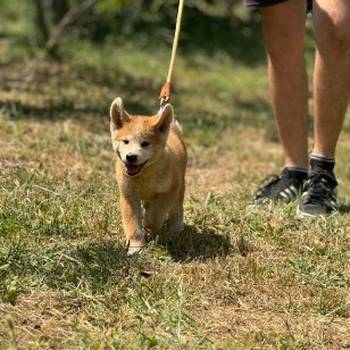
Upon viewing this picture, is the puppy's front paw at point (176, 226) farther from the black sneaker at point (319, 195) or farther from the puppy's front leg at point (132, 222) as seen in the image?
the black sneaker at point (319, 195)

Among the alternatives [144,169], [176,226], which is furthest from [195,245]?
[144,169]

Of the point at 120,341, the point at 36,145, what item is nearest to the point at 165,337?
the point at 120,341

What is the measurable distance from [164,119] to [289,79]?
1.29 metres

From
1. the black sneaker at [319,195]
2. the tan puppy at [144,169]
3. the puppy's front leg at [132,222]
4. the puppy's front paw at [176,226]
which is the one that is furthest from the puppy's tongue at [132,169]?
the black sneaker at [319,195]

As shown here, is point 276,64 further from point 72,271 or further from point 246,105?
point 246,105

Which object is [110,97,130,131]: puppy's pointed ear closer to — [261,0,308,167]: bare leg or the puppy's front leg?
the puppy's front leg

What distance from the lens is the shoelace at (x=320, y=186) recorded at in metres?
3.94

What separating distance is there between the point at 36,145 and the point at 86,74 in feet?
12.2

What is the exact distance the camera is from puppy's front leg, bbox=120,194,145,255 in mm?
3191

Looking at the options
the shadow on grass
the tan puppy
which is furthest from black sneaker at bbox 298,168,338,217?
the tan puppy

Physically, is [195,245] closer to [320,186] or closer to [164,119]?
[164,119]

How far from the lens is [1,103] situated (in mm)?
6133

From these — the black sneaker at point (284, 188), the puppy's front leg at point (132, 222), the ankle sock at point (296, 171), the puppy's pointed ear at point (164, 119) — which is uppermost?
the puppy's pointed ear at point (164, 119)

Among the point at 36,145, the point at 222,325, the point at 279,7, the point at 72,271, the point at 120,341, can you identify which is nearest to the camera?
the point at 120,341
